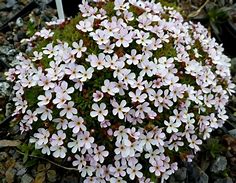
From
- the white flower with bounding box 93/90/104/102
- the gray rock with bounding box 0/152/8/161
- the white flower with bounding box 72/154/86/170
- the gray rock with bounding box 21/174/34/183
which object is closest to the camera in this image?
the white flower with bounding box 93/90/104/102

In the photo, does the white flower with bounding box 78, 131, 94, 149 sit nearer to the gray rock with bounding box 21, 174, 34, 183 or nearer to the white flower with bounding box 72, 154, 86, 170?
the white flower with bounding box 72, 154, 86, 170

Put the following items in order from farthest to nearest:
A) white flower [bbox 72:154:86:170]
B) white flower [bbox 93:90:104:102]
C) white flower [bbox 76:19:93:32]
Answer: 1. white flower [bbox 76:19:93:32]
2. white flower [bbox 72:154:86:170]
3. white flower [bbox 93:90:104:102]

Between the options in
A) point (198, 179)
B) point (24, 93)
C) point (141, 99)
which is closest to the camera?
point (141, 99)

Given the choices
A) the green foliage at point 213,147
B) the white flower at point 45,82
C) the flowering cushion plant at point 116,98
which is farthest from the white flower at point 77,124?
the green foliage at point 213,147

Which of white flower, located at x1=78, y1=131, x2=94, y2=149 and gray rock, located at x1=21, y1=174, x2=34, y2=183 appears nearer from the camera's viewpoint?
white flower, located at x1=78, y1=131, x2=94, y2=149

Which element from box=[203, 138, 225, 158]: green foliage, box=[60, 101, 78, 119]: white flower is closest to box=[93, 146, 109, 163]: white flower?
box=[60, 101, 78, 119]: white flower

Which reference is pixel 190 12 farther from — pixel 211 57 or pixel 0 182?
pixel 0 182

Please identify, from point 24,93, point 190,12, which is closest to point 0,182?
point 24,93

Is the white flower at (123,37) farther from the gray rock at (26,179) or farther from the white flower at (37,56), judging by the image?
the gray rock at (26,179)
